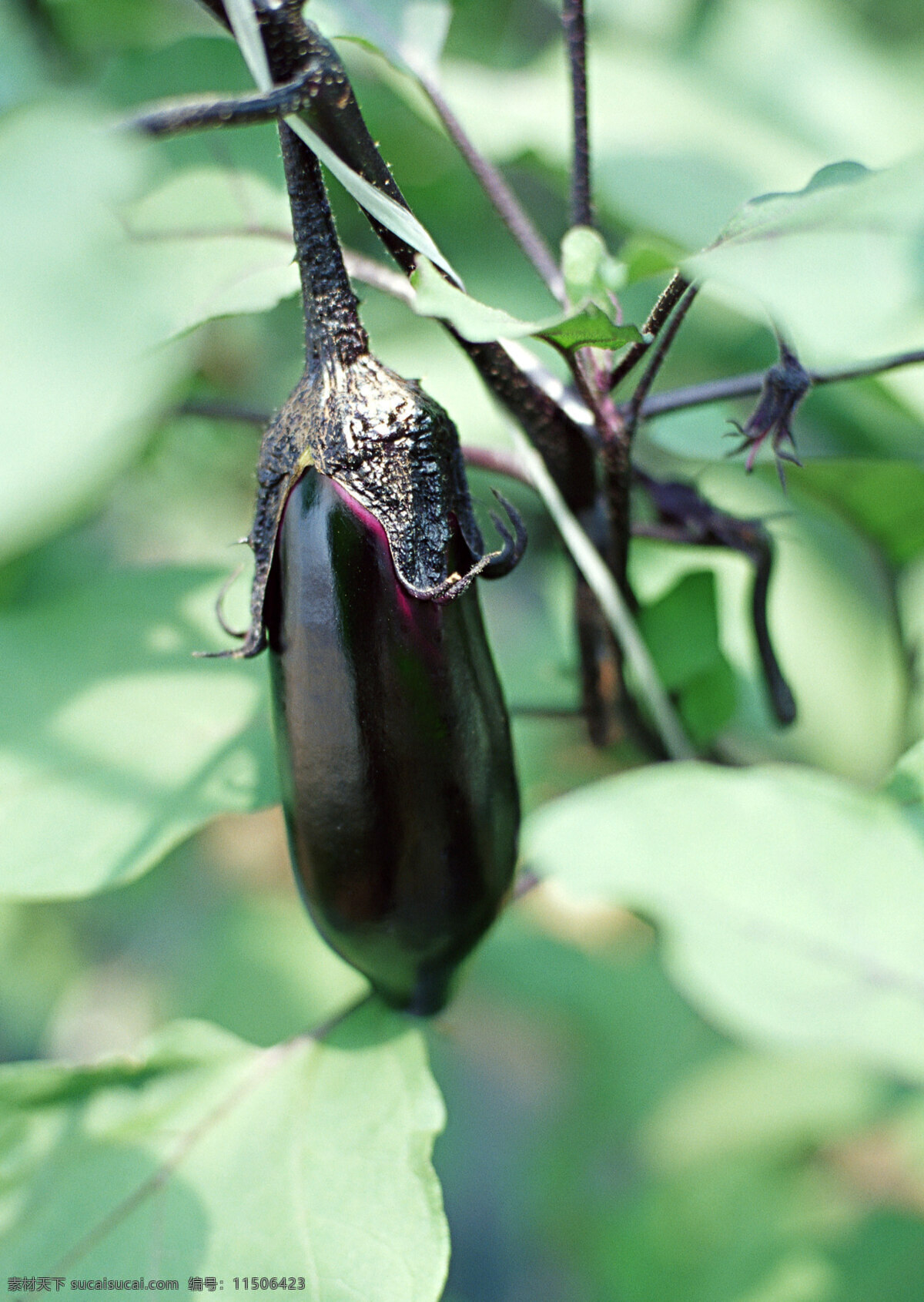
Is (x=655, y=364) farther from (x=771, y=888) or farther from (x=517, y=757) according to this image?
(x=517, y=757)

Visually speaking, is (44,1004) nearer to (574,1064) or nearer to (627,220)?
(574,1064)

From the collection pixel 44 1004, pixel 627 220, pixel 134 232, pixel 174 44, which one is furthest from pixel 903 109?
pixel 44 1004

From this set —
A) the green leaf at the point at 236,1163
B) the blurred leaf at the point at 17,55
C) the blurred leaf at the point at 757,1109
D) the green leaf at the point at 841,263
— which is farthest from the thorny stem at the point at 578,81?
the blurred leaf at the point at 757,1109

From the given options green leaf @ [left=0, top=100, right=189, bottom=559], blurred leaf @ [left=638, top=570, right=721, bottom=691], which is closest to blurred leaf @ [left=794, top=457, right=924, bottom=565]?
blurred leaf @ [left=638, top=570, right=721, bottom=691]

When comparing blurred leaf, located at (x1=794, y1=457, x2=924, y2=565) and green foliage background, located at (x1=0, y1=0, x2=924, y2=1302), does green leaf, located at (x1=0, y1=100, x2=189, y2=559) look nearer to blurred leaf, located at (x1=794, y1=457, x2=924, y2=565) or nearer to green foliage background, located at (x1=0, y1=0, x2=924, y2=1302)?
green foliage background, located at (x1=0, y1=0, x2=924, y2=1302)

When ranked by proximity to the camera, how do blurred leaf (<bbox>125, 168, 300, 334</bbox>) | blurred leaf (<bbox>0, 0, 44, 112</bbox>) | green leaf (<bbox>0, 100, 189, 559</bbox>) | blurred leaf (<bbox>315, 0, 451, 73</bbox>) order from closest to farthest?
green leaf (<bbox>0, 100, 189, 559</bbox>) → blurred leaf (<bbox>125, 168, 300, 334</bbox>) → blurred leaf (<bbox>315, 0, 451, 73</bbox>) → blurred leaf (<bbox>0, 0, 44, 112</bbox>)

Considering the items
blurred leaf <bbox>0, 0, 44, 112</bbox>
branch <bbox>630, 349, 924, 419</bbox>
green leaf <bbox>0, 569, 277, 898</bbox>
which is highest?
blurred leaf <bbox>0, 0, 44, 112</bbox>
